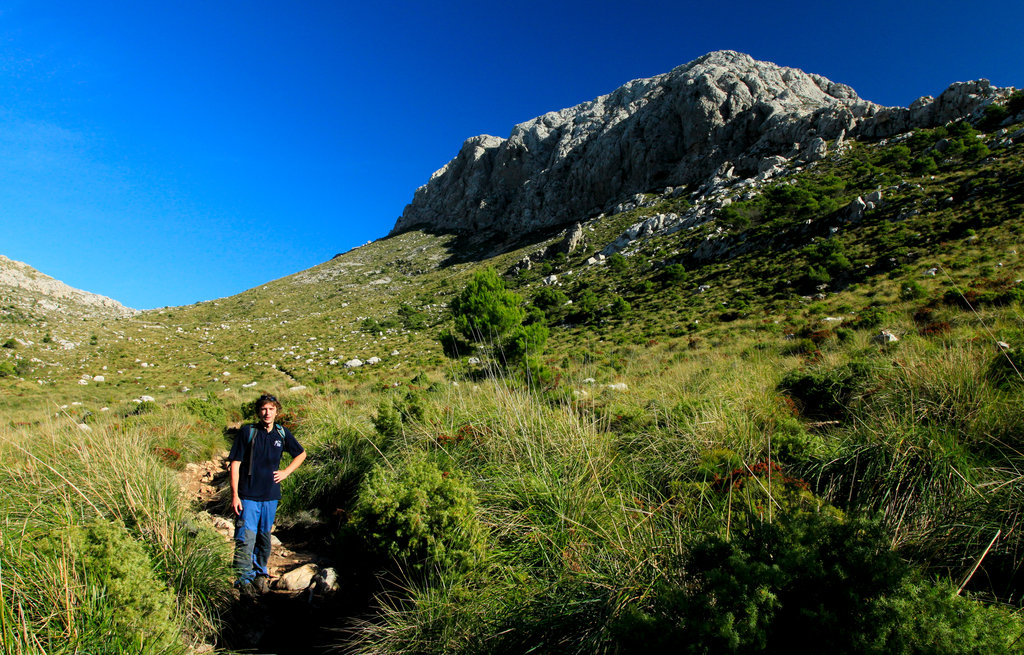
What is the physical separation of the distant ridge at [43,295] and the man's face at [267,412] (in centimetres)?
4360

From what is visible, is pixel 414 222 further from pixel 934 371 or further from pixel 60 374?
pixel 934 371

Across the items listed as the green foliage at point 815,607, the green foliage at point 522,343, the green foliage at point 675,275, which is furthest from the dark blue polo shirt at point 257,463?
the green foliage at point 675,275

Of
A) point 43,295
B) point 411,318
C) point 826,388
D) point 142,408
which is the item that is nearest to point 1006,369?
point 826,388

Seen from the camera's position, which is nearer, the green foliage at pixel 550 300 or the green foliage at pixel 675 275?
the green foliage at pixel 675 275

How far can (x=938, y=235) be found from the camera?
733 inches

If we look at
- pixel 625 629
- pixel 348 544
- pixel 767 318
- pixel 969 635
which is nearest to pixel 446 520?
pixel 348 544

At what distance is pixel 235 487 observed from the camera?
3607 millimetres

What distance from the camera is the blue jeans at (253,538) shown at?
3.47 meters

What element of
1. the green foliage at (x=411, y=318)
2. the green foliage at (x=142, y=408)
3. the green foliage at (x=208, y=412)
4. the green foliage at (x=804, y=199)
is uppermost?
the green foliage at (x=804, y=199)

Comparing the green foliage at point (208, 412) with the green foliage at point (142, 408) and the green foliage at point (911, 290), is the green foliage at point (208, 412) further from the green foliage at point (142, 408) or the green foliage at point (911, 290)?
the green foliage at point (911, 290)

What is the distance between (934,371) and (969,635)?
10.6 ft

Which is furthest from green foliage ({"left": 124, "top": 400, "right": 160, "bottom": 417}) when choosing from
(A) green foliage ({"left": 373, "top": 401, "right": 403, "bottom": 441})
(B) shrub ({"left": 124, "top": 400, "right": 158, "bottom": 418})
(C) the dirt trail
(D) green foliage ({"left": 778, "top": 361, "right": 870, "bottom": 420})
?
(D) green foliage ({"left": 778, "top": 361, "right": 870, "bottom": 420})

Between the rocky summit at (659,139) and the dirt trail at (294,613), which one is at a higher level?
the rocky summit at (659,139)

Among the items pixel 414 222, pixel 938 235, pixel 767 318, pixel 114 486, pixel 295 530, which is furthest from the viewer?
pixel 414 222
